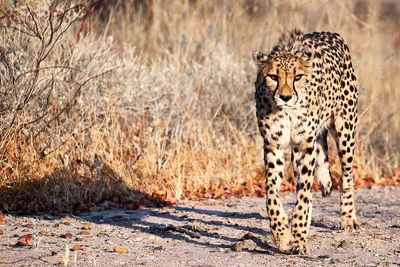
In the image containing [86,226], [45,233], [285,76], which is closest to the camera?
[285,76]

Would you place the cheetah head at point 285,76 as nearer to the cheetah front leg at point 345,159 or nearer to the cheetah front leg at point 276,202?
the cheetah front leg at point 276,202

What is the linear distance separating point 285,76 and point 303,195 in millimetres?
905

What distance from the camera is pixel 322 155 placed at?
5.12 m

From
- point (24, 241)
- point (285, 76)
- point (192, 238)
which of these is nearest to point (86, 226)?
point (24, 241)

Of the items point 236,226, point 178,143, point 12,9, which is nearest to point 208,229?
point 236,226

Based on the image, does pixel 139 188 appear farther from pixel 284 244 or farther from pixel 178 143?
pixel 284 244

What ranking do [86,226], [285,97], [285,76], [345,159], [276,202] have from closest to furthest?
1. [285,97]
2. [285,76]
3. [276,202]
4. [86,226]
5. [345,159]

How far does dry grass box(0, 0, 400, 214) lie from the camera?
546cm

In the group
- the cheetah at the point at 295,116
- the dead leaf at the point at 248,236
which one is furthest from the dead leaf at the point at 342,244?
the dead leaf at the point at 248,236

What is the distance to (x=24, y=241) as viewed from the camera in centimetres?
405

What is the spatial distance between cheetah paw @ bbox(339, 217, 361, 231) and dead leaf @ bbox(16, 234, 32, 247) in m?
2.46

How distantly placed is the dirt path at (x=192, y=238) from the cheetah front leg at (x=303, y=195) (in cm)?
14

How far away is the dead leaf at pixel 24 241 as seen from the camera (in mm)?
3992

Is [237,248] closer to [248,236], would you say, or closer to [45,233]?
[248,236]
